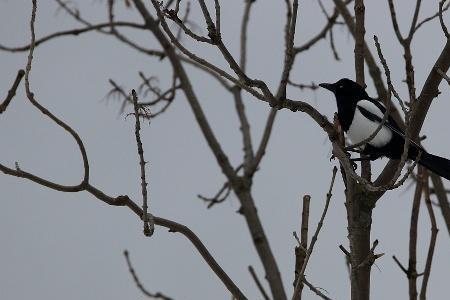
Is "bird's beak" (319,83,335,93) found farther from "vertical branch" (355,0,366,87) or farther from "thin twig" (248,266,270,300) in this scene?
"thin twig" (248,266,270,300)

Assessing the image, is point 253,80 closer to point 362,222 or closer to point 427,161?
point 362,222

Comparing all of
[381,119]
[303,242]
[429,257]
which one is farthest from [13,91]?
[381,119]

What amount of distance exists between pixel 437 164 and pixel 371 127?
1.23 feet

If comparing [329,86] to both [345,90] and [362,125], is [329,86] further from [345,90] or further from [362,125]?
[362,125]

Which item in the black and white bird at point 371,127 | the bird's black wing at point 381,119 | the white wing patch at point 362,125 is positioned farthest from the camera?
the white wing patch at point 362,125

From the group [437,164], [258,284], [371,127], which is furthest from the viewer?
[371,127]

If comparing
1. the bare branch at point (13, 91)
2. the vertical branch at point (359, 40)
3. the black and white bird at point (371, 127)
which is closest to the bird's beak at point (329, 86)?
the black and white bird at point (371, 127)

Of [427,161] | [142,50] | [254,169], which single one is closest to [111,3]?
[142,50]

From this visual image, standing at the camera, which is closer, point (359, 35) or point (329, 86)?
point (359, 35)

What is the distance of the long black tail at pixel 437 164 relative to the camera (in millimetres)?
2576

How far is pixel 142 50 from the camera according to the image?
129 inches

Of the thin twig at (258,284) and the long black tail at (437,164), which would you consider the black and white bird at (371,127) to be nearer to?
the long black tail at (437,164)

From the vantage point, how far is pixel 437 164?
2.61 m

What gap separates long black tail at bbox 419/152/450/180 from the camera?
2.58m
